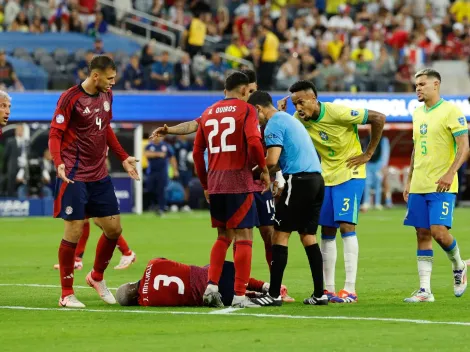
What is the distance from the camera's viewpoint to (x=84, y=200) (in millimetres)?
11461

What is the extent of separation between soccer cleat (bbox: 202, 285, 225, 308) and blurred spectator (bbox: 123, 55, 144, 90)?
1964 cm

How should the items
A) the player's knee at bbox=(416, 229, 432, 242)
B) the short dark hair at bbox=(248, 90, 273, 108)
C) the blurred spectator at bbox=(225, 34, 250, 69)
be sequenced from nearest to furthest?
the short dark hair at bbox=(248, 90, 273, 108) < the player's knee at bbox=(416, 229, 432, 242) < the blurred spectator at bbox=(225, 34, 250, 69)

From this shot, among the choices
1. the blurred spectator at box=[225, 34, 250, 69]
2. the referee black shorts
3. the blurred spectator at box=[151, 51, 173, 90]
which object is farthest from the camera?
the blurred spectator at box=[225, 34, 250, 69]

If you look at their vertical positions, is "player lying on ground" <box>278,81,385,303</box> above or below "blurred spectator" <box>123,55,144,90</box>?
below

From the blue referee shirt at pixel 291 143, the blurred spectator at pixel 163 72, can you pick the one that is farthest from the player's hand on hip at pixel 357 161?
the blurred spectator at pixel 163 72

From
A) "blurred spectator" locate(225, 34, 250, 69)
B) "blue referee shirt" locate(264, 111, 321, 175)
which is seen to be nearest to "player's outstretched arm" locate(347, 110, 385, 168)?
"blue referee shirt" locate(264, 111, 321, 175)

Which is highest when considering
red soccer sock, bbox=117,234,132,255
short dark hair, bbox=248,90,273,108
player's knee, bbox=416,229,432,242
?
short dark hair, bbox=248,90,273,108

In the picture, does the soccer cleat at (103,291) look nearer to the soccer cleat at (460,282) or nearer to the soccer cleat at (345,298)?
the soccer cleat at (345,298)

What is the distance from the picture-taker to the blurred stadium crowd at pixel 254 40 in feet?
102

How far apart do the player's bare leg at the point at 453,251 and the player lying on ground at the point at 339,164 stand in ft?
2.63

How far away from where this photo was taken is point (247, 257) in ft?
36.2

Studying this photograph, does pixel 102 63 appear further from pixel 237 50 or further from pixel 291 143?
pixel 237 50

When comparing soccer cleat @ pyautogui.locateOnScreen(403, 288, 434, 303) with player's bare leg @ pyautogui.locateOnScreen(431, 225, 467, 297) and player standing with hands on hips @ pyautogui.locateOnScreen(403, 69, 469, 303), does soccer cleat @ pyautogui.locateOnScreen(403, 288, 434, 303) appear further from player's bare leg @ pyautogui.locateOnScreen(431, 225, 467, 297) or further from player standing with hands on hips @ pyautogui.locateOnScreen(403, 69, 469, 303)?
player's bare leg @ pyautogui.locateOnScreen(431, 225, 467, 297)

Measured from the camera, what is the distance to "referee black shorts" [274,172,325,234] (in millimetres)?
11234
